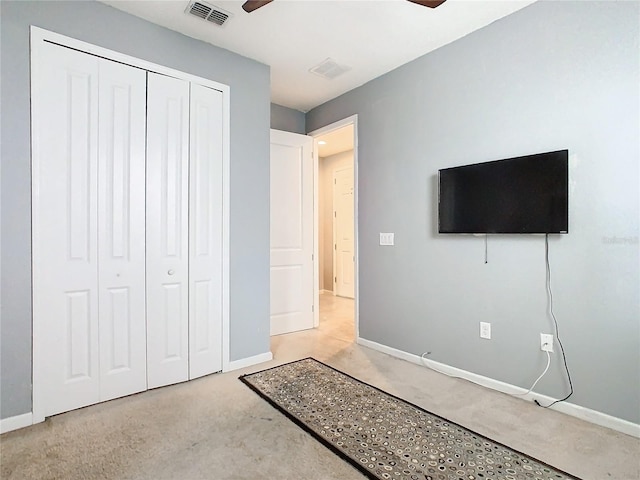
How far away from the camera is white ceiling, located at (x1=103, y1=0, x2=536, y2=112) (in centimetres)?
234

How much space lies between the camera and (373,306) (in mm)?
3488

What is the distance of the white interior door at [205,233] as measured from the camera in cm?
269

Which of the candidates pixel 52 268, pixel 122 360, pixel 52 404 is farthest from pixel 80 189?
pixel 52 404

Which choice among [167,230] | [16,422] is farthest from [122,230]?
[16,422]

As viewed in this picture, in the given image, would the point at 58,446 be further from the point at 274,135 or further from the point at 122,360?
the point at 274,135

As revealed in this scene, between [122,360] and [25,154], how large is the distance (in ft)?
4.69

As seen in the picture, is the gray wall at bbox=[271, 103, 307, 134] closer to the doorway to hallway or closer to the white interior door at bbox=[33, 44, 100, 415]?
the doorway to hallway

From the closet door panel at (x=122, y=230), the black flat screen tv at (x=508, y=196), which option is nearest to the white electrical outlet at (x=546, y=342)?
Answer: the black flat screen tv at (x=508, y=196)

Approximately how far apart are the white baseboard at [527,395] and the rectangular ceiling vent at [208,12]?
3.08 metres

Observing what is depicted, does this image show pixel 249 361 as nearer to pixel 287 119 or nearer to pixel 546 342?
pixel 546 342

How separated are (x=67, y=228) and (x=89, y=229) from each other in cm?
12

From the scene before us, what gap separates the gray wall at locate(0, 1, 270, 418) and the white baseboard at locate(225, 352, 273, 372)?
0.04 metres

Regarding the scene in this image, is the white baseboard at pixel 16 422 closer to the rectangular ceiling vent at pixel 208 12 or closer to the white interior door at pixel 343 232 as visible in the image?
the rectangular ceiling vent at pixel 208 12

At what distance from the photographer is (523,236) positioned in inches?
93.8
